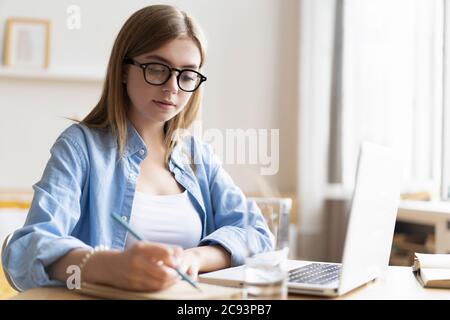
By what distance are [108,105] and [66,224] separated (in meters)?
0.30

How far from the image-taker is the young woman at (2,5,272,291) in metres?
1.04

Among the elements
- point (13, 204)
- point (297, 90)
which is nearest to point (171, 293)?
point (13, 204)

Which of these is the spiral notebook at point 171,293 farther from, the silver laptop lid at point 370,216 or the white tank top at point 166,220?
the white tank top at point 166,220

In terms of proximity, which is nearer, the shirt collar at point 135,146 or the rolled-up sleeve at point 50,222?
the rolled-up sleeve at point 50,222

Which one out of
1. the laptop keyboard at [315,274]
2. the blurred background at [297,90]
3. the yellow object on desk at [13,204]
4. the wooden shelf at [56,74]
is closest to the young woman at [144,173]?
the laptop keyboard at [315,274]

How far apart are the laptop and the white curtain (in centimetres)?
192

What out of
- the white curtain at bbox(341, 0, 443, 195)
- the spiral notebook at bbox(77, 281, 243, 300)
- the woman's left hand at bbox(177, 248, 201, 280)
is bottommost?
the spiral notebook at bbox(77, 281, 243, 300)

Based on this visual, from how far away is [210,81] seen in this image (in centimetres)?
325

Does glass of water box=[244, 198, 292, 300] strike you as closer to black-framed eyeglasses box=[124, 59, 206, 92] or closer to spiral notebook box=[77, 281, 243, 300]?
spiral notebook box=[77, 281, 243, 300]

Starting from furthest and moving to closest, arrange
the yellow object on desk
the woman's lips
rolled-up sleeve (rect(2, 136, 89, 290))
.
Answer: the yellow object on desk → the woman's lips → rolled-up sleeve (rect(2, 136, 89, 290))

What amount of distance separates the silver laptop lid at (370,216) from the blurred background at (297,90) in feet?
A: 4.99

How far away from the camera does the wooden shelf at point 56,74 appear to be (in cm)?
292

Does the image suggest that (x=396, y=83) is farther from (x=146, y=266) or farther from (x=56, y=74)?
(x=146, y=266)

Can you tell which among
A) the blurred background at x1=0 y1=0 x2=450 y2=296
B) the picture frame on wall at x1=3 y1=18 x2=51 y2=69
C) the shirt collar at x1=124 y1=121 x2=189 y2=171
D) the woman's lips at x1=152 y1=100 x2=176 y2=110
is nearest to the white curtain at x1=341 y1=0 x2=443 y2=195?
the blurred background at x1=0 y1=0 x2=450 y2=296
